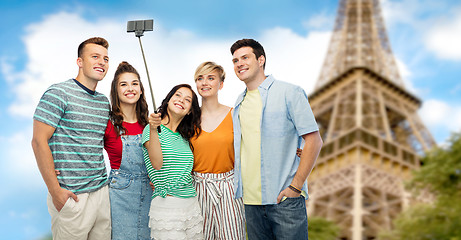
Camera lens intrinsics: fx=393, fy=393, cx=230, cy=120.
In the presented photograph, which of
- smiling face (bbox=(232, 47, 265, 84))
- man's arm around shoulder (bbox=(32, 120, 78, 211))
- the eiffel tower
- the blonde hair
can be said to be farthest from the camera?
the eiffel tower


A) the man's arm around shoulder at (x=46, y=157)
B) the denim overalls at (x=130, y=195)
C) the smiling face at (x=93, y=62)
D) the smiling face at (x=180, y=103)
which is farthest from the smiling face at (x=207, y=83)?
the man's arm around shoulder at (x=46, y=157)

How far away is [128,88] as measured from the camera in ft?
10.3

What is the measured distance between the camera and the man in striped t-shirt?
2.69 metres

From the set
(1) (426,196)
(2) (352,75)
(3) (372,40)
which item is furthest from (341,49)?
(1) (426,196)

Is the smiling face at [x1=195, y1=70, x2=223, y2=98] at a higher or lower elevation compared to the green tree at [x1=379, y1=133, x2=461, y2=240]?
higher

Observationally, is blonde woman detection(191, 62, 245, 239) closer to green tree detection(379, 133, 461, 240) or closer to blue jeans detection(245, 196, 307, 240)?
blue jeans detection(245, 196, 307, 240)

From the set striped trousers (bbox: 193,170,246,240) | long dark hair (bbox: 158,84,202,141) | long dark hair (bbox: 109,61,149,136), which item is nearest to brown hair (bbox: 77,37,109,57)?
long dark hair (bbox: 109,61,149,136)

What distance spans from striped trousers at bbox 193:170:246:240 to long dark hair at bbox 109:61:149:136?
0.67 metres

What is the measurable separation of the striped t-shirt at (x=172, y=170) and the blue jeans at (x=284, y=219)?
544mm

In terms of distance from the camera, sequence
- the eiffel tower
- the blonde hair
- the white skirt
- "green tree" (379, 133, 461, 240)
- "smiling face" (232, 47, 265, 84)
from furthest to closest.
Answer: the eiffel tower → "green tree" (379, 133, 461, 240) → the blonde hair → "smiling face" (232, 47, 265, 84) → the white skirt

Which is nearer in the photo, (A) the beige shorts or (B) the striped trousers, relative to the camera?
(A) the beige shorts

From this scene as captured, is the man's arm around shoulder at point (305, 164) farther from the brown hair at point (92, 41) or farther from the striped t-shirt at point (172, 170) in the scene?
the brown hair at point (92, 41)

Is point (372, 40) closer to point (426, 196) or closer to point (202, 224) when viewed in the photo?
point (426, 196)

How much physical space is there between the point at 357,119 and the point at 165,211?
21.5m
